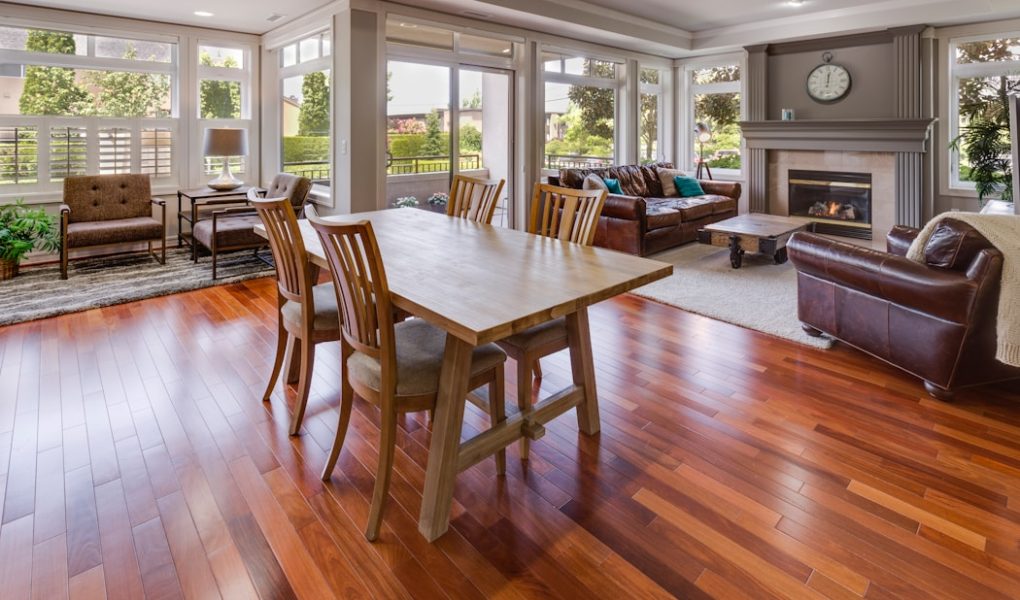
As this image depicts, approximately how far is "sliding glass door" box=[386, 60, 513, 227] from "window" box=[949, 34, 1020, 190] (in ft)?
16.3

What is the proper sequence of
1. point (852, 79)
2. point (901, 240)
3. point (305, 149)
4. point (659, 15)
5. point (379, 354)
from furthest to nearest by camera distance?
point (852, 79) → point (659, 15) → point (305, 149) → point (901, 240) → point (379, 354)

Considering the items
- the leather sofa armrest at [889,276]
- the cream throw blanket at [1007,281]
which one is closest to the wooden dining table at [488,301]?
the leather sofa armrest at [889,276]

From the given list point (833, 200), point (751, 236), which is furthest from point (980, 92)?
point (751, 236)

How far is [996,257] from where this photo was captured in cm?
250

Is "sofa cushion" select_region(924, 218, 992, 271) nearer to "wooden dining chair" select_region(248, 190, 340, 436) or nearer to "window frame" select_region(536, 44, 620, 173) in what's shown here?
"wooden dining chair" select_region(248, 190, 340, 436)

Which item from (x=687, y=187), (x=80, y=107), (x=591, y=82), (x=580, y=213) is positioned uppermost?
(x=591, y=82)

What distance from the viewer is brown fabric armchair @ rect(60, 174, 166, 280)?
479 cm

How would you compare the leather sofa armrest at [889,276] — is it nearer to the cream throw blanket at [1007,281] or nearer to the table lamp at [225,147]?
the cream throw blanket at [1007,281]

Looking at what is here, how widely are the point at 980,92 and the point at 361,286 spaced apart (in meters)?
7.49

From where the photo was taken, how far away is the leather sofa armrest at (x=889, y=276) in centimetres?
258

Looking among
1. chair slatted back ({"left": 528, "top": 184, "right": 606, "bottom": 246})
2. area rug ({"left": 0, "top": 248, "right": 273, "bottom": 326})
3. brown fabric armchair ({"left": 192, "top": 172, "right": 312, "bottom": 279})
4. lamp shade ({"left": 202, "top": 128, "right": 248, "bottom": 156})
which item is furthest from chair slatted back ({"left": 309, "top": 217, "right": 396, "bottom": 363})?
lamp shade ({"left": 202, "top": 128, "right": 248, "bottom": 156})

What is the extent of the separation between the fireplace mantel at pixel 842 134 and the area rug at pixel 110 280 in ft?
20.8

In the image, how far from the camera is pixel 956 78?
6305 millimetres

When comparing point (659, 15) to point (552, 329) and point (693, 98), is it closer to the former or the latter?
point (693, 98)
